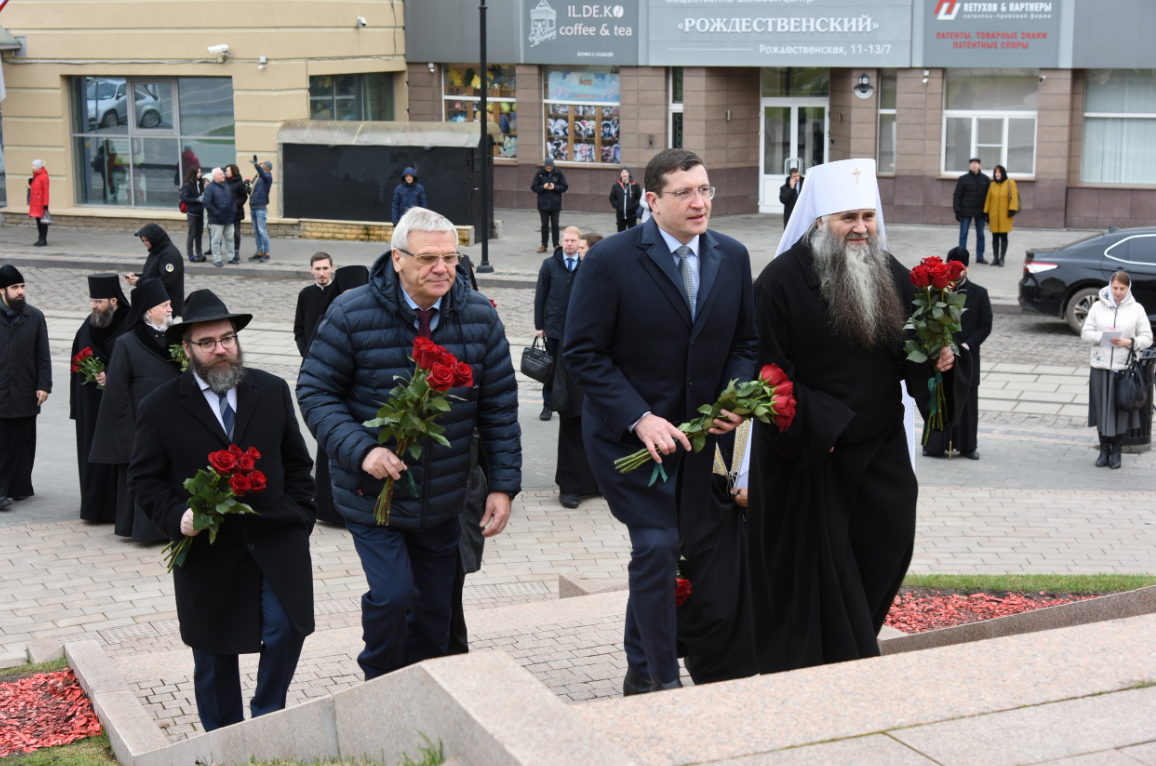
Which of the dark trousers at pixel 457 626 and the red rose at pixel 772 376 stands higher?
the red rose at pixel 772 376

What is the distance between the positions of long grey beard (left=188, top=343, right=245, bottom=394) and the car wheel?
15.1m

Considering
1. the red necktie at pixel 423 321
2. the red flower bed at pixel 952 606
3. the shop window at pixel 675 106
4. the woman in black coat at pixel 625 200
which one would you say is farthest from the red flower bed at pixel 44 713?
the shop window at pixel 675 106

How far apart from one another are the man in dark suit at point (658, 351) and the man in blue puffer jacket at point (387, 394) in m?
0.46

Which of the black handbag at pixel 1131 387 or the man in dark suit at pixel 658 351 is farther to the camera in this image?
the black handbag at pixel 1131 387

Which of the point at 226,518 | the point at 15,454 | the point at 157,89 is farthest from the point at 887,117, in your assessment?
the point at 226,518

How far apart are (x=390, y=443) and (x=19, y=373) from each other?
22.2 ft

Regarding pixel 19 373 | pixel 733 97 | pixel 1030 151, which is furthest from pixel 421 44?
pixel 19 373

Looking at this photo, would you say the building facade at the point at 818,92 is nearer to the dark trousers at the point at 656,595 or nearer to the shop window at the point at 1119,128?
the shop window at the point at 1119,128

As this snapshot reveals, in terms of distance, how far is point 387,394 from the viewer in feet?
16.8

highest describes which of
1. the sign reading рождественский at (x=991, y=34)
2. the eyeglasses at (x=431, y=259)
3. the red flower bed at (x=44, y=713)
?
the sign reading рождественский at (x=991, y=34)

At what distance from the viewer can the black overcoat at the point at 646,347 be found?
499 cm

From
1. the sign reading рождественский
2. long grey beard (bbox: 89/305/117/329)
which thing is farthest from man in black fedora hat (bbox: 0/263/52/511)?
the sign reading рождественский

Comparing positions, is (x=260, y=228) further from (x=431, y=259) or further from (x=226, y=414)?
(x=431, y=259)

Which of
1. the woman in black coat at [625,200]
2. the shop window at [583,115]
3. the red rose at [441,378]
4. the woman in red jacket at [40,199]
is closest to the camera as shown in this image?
the red rose at [441,378]
